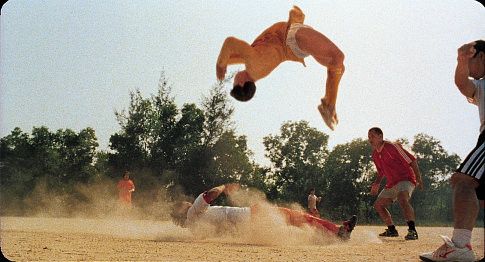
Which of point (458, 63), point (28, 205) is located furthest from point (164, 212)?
point (458, 63)

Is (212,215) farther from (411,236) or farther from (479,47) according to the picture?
(479,47)

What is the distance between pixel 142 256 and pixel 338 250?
2362 mm

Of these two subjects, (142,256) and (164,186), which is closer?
(142,256)

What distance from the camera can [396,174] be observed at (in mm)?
8562

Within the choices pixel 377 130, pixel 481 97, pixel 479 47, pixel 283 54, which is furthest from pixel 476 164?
pixel 377 130

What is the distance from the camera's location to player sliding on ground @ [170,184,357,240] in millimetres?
7277

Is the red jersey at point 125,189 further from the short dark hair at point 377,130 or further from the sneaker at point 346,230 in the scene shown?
the sneaker at point 346,230

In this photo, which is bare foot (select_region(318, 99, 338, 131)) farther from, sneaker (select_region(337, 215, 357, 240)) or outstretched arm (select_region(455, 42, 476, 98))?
sneaker (select_region(337, 215, 357, 240))

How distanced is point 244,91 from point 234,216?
319cm

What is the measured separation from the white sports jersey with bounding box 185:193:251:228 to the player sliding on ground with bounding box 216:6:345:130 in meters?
2.79

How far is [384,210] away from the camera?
8.91 meters

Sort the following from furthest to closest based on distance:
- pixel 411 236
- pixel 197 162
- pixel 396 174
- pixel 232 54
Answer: pixel 197 162 < pixel 396 174 < pixel 411 236 < pixel 232 54

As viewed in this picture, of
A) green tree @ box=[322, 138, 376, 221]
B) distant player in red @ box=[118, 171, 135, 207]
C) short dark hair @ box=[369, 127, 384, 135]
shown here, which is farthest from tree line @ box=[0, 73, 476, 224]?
short dark hair @ box=[369, 127, 384, 135]

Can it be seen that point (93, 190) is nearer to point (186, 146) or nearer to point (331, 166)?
point (186, 146)
